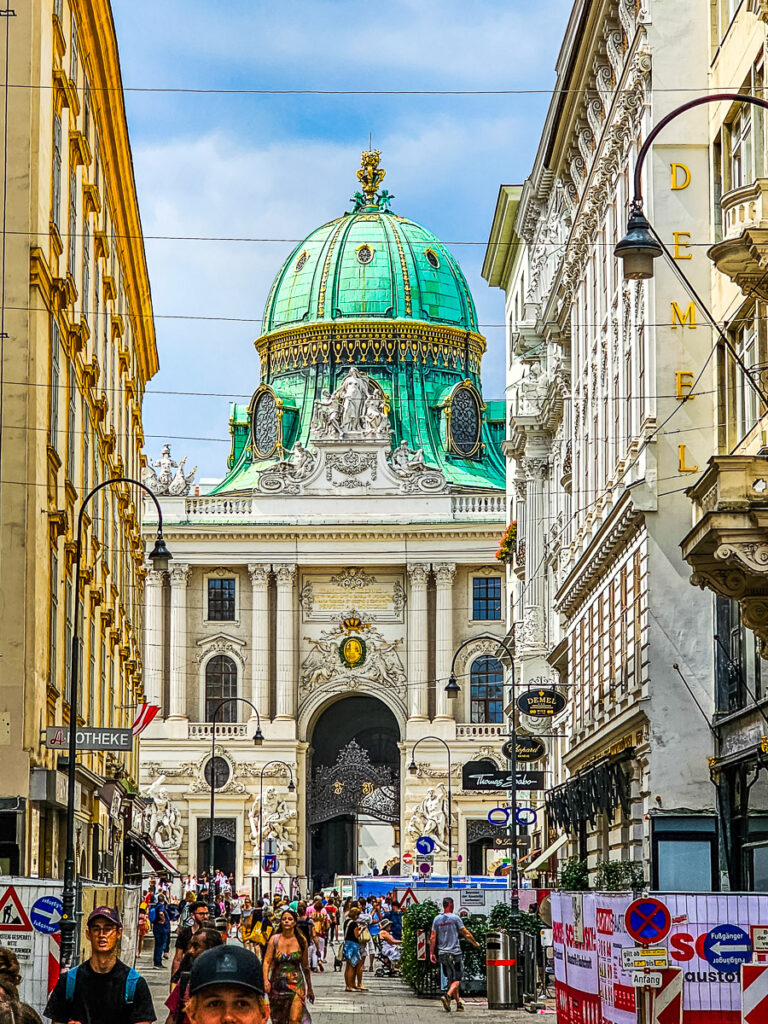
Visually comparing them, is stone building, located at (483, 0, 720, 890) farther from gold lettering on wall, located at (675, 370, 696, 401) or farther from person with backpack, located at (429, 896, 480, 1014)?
person with backpack, located at (429, 896, 480, 1014)

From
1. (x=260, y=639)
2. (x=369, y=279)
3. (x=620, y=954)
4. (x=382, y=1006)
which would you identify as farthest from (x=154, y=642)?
(x=620, y=954)

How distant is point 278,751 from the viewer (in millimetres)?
95688

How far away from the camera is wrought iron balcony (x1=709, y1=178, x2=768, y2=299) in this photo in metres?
22.8

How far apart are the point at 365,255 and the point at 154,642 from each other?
76.0ft

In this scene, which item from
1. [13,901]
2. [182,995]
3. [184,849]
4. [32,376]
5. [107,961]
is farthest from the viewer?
[184,849]

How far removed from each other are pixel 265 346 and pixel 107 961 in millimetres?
96047

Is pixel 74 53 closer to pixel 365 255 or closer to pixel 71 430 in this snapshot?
pixel 71 430

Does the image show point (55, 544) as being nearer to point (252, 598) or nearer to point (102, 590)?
point (102, 590)

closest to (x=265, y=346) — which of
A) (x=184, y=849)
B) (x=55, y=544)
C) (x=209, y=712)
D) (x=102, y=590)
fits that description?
(x=209, y=712)

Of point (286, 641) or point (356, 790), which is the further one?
point (286, 641)

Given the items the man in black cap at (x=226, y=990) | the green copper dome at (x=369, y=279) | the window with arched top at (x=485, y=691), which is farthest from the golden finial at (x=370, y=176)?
the man in black cap at (x=226, y=990)

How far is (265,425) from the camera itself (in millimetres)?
104375

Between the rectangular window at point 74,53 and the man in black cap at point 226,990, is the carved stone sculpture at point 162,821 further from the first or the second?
the man in black cap at point 226,990

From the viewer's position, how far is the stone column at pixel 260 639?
3819 inches
